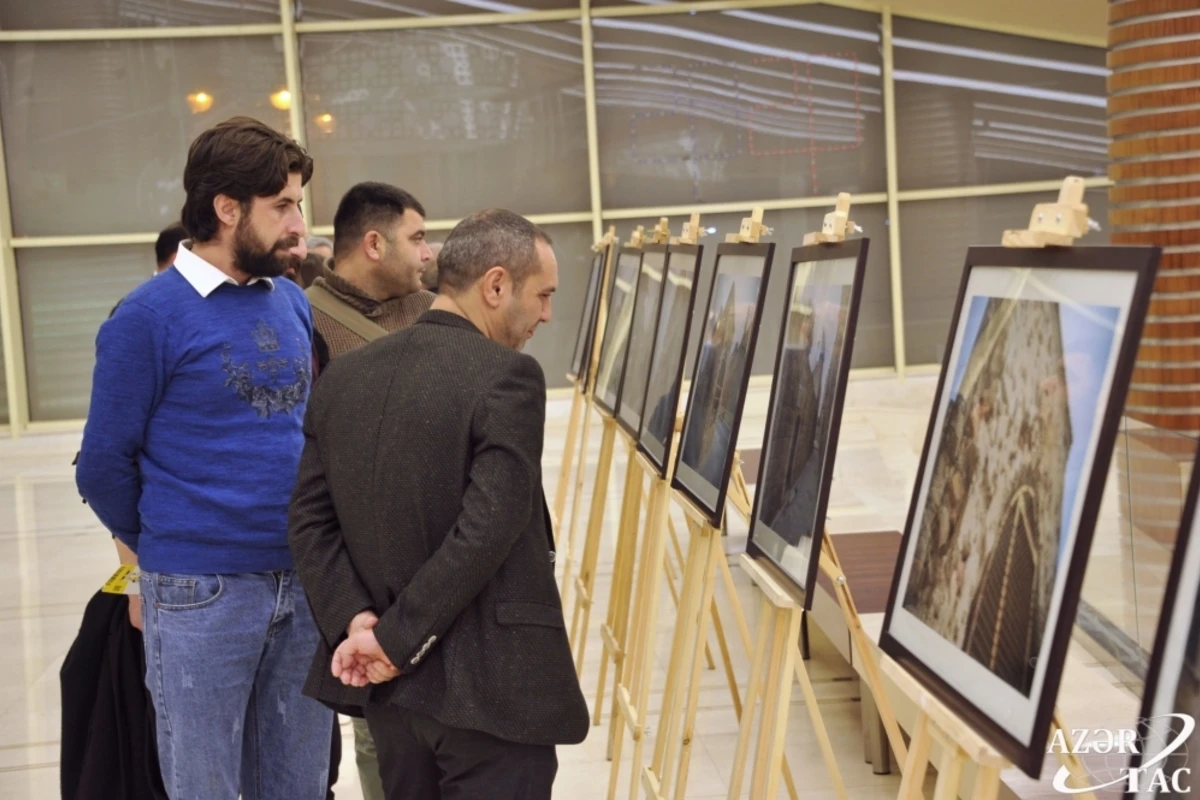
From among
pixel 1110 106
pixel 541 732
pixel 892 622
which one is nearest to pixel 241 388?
pixel 541 732

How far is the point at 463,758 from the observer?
80.8 inches

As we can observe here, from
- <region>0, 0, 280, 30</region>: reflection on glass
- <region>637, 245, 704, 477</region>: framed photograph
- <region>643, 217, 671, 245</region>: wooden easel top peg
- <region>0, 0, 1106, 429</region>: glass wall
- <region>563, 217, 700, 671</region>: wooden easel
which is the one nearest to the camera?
<region>637, 245, 704, 477</region>: framed photograph

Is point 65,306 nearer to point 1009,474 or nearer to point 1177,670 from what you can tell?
point 1009,474

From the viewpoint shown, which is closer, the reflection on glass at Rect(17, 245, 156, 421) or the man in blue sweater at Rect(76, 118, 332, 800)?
the man in blue sweater at Rect(76, 118, 332, 800)

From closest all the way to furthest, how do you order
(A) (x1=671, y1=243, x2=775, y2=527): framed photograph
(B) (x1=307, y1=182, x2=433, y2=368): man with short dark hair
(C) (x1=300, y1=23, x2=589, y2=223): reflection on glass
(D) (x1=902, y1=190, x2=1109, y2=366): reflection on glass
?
(A) (x1=671, y1=243, x2=775, y2=527): framed photograph
(B) (x1=307, y1=182, x2=433, y2=368): man with short dark hair
(C) (x1=300, y1=23, x2=589, y2=223): reflection on glass
(D) (x1=902, y1=190, x2=1109, y2=366): reflection on glass

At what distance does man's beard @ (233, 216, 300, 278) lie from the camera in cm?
231

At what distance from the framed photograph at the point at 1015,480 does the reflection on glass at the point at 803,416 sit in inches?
15.3

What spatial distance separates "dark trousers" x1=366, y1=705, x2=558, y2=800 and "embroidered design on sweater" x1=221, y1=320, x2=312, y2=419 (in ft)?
1.89

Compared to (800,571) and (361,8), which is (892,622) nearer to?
(800,571)

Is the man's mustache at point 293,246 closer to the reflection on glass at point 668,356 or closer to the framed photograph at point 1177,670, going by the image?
the reflection on glass at point 668,356

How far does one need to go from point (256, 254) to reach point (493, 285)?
47 centimetres

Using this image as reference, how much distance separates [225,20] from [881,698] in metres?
10.1

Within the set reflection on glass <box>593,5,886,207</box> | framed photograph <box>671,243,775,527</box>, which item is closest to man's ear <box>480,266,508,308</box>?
framed photograph <box>671,243,775,527</box>

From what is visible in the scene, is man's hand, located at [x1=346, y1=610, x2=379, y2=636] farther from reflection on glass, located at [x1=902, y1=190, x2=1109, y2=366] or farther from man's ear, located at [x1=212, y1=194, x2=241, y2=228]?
reflection on glass, located at [x1=902, y1=190, x2=1109, y2=366]
